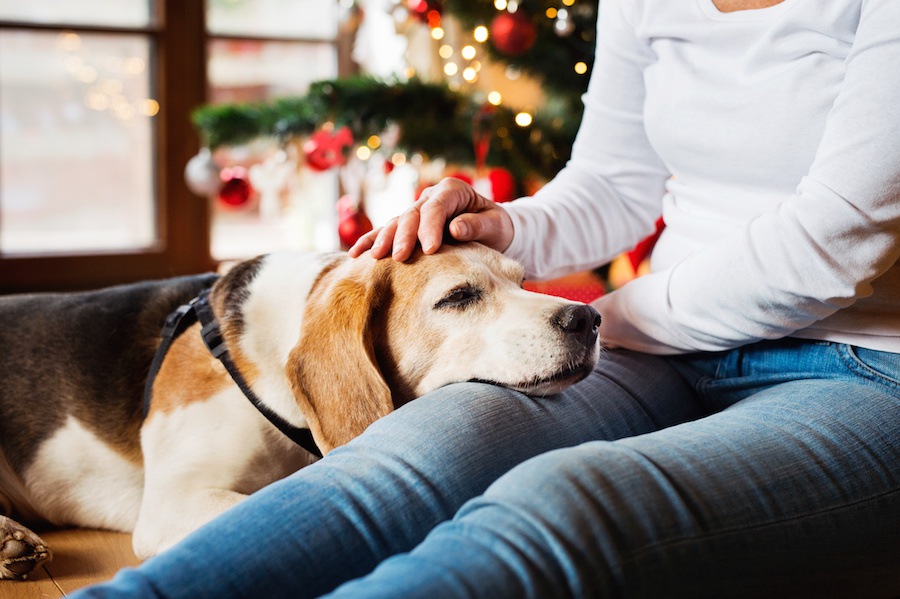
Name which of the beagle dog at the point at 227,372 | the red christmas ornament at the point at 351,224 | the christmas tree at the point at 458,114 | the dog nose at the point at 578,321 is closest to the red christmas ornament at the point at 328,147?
the christmas tree at the point at 458,114

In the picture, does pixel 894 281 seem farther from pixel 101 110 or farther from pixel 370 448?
pixel 101 110

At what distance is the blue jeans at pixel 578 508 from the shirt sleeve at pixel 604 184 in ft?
1.38

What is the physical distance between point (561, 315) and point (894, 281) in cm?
44

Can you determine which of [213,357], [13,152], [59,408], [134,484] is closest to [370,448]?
[213,357]

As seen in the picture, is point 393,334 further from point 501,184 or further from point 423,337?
point 501,184

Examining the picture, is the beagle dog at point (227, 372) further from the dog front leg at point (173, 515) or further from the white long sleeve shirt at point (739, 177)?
the white long sleeve shirt at point (739, 177)

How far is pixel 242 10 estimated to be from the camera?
4098 mm

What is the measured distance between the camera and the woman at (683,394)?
85 centimetres

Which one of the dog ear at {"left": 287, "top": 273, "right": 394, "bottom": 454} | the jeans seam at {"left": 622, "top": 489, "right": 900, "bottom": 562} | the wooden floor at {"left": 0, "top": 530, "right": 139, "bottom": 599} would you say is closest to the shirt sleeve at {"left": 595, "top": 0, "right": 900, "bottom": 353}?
the jeans seam at {"left": 622, "top": 489, "right": 900, "bottom": 562}

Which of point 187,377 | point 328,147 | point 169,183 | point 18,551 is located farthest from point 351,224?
point 18,551

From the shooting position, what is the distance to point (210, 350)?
4.82ft

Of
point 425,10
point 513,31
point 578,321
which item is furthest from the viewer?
point 425,10

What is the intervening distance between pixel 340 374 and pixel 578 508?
544 millimetres

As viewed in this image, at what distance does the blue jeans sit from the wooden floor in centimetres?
57
